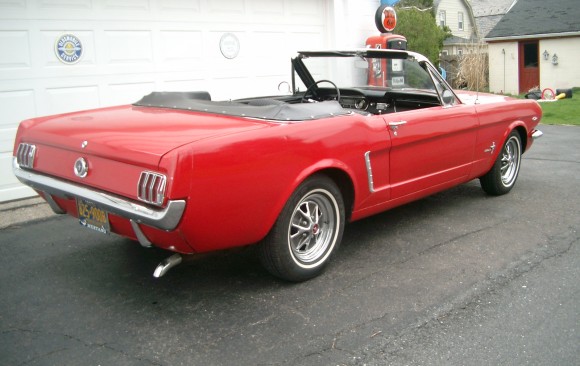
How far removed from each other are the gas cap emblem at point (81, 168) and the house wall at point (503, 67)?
2373 centimetres

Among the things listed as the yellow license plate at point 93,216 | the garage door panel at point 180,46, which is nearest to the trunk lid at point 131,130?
the yellow license plate at point 93,216

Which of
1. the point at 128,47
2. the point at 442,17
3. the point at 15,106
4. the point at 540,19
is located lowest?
the point at 15,106

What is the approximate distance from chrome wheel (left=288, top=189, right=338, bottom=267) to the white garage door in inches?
150

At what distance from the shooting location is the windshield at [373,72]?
5.03 meters

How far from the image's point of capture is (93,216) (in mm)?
3520

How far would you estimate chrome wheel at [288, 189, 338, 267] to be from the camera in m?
3.79

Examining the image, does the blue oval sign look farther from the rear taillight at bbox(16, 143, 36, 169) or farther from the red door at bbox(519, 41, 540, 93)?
the red door at bbox(519, 41, 540, 93)

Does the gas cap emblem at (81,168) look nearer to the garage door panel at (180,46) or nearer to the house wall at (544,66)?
the garage door panel at (180,46)

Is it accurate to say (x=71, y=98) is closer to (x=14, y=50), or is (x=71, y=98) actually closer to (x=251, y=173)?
(x=14, y=50)

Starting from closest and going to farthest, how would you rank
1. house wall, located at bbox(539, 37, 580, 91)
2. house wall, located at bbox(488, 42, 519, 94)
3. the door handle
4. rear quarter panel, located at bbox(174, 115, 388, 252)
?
rear quarter panel, located at bbox(174, 115, 388, 252) → the door handle → house wall, located at bbox(539, 37, 580, 91) → house wall, located at bbox(488, 42, 519, 94)

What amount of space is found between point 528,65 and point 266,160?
949 inches

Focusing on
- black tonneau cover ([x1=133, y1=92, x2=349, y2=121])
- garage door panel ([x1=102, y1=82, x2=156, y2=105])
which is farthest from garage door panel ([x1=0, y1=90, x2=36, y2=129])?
black tonneau cover ([x1=133, y1=92, x2=349, y2=121])

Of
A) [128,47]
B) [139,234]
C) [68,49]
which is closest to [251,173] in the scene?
[139,234]

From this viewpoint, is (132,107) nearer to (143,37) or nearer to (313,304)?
(313,304)
